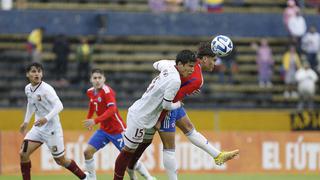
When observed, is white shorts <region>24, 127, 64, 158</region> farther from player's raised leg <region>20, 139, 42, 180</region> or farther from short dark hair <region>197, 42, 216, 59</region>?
short dark hair <region>197, 42, 216, 59</region>

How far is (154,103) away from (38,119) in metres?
2.30

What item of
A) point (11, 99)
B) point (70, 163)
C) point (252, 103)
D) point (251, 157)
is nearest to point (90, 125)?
point (70, 163)

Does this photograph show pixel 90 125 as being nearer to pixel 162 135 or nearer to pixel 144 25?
pixel 162 135

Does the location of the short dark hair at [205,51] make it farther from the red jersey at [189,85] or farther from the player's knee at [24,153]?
the player's knee at [24,153]

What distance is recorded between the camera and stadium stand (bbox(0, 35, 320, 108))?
92.2 feet

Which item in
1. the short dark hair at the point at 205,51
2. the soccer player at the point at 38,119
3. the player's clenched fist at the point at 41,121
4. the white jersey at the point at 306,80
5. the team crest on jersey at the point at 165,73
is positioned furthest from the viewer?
the white jersey at the point at 306,80

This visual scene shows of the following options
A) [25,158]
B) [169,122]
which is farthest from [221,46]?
[25,158]

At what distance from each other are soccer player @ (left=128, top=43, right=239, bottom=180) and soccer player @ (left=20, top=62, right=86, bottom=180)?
1.36m

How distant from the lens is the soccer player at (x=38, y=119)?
15.6 meters

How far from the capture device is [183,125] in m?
15.3

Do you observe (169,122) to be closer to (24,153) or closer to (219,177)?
(24,153)

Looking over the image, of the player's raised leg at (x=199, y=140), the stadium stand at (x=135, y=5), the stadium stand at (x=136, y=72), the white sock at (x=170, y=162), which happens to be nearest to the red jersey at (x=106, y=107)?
the player's raised leg at (x=199, y=140)

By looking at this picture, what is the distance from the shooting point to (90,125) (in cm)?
1573

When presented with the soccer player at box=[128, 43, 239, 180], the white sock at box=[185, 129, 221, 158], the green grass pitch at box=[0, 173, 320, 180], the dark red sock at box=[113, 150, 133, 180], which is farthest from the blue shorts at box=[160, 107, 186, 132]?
the green grass pitch at box=[0, 173, 320, 180]
